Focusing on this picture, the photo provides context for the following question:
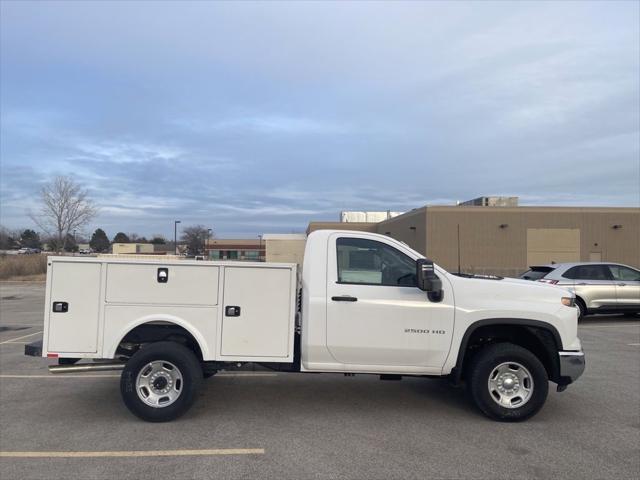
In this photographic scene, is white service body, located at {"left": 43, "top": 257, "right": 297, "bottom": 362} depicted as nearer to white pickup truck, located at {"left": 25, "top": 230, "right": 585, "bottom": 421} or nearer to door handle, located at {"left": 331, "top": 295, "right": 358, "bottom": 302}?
white pickup truck, located at {"left": 25, "top": 230, "right": 585, "bottom": 421}

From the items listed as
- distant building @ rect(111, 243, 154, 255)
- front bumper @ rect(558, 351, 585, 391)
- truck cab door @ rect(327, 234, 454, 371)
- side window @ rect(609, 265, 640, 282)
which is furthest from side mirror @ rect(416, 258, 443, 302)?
side window @ rect(609, 265, 640, 282)

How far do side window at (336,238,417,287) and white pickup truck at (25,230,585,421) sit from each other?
0.07 ft

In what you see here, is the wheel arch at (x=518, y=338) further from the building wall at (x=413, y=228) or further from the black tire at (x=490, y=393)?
the building wall at (x=413, y=228)

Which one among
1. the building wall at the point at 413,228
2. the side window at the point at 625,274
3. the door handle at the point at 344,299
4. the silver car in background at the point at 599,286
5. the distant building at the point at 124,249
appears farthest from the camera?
the building wall at the point at 413,228

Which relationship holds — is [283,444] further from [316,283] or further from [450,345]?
[450,345]

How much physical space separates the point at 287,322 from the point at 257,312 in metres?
0.34

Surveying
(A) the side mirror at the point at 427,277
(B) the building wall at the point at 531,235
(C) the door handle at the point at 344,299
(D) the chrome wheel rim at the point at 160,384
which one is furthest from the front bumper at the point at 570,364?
(B) the building wall at the point at 531,235

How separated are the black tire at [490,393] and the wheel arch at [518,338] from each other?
0.22m

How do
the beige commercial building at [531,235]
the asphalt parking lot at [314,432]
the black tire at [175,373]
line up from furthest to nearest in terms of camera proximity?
the beige commercial building at [531,235]
the black tire at [175,373]
the asphalt parking lot at [314,432]

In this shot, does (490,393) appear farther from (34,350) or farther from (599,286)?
(599,286)

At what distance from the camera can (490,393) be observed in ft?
18.6

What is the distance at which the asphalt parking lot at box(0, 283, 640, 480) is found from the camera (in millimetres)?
4465

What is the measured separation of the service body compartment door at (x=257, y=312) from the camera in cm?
558

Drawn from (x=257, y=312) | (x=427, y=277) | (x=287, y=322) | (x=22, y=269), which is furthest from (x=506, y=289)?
(x=22, y=269)
